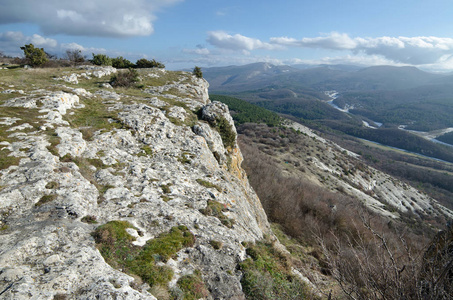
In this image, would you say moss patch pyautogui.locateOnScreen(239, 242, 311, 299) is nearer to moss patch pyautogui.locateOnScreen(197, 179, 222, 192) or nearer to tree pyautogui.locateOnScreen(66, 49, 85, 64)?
moss patch pyautogui.locateOnScreen(197, 179, 222, 192)

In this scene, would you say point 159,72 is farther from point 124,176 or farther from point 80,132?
point 124,176

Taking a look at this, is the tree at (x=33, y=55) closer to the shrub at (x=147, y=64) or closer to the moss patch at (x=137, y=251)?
the shrub at (x=147, y=64)

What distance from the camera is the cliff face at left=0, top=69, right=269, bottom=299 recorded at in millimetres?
7668

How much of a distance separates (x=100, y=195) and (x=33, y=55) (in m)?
42.8

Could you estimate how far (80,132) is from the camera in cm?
1725

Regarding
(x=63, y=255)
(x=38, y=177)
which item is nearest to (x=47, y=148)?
(x=38, y=177)

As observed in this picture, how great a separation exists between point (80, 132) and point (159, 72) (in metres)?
37.3

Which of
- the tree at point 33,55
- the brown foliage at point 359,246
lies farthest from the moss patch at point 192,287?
the tree at point 33,55

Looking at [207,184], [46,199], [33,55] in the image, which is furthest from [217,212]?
[33,55]

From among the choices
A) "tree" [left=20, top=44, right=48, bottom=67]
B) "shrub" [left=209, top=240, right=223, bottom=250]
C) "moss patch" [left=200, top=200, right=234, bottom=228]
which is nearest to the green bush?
"moss patch" [left=200, top=200, right=234, bottom=228]

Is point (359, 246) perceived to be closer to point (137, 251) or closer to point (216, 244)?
point (216, 244)

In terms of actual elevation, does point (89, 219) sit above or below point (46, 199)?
below

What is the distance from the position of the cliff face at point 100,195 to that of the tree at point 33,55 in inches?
832

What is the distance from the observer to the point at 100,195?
12.7 meters
